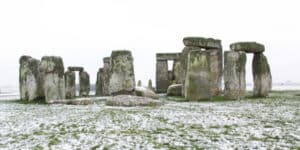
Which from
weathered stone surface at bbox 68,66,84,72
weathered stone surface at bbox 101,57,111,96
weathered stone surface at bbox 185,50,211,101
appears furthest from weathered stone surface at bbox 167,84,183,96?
weathered stone surface at bbox 68,66,84,72

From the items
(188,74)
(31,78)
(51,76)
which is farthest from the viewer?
(31,78)

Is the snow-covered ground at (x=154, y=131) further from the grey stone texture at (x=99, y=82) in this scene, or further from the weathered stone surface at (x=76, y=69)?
the grey stone texture at (x=99, y=82)

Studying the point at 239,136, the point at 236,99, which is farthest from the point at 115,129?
the point at 236,99

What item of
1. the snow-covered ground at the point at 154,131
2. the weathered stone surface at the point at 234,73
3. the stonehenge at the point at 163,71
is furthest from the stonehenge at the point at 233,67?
the stonehenge at the point at 163,71

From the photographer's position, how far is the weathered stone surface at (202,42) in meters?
25.2

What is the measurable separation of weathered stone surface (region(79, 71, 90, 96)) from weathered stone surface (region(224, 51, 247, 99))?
1811 centimetres

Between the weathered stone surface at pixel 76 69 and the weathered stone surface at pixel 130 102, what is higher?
the weathered stone surface at pixel 76 69

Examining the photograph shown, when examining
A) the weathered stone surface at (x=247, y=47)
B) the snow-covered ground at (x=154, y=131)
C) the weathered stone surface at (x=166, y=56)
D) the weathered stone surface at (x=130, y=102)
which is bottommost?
the snow-covered ground at (x=154, y=131)

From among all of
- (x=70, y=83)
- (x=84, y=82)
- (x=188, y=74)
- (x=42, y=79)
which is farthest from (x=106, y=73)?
(x=188, y=74)

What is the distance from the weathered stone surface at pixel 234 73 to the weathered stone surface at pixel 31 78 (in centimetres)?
1234

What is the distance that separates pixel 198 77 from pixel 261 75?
5.68 m

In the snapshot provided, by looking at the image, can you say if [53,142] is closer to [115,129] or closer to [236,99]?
[115,129]

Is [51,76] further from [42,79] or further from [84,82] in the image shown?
[84,82]

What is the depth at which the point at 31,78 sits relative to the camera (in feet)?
74.9
